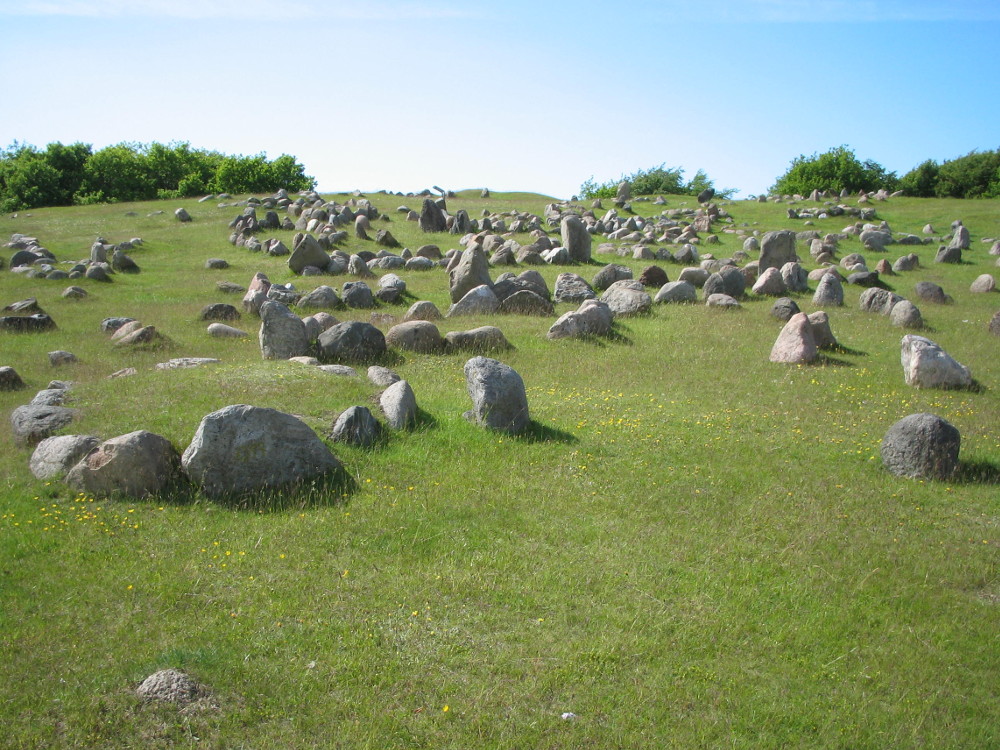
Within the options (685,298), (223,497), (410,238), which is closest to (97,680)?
(223,497)

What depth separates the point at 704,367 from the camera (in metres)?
18.1

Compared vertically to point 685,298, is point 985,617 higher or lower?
lower

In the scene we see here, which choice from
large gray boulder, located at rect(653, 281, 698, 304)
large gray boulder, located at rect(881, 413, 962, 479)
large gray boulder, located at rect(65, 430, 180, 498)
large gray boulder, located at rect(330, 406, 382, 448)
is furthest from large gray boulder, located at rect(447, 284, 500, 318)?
large gray boulder, located at rect(881, 413, 962, 479)

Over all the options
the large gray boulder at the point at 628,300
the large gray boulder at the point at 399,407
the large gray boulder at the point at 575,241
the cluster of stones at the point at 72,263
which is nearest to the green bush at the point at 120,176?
the cluster of stones at the point at 72,263

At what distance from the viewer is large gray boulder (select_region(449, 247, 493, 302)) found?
2514 centimetres

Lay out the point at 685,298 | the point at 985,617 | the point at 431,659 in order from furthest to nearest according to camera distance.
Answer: the point at 685,298 < the point at 985,617 < the point at 431,659

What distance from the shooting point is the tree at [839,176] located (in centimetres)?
6069

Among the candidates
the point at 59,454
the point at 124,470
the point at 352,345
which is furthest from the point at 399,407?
the point at 352,345

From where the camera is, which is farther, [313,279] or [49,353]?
[313,279]

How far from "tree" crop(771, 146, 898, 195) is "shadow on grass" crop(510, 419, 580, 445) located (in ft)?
177

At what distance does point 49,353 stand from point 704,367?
15.2 m

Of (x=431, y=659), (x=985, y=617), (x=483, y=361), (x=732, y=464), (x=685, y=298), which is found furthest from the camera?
(x=685, y=298)

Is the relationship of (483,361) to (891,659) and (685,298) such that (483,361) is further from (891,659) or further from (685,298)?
(685,298)

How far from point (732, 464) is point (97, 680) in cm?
873
